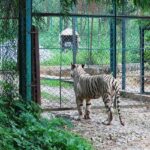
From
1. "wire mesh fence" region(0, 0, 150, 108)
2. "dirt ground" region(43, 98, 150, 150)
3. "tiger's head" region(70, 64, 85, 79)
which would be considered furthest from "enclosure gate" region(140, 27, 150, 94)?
"tiger's head" region(70, 64, 85, 79)

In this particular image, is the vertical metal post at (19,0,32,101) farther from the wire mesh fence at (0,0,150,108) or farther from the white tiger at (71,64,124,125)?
the white tiger at (71,64,124,125)

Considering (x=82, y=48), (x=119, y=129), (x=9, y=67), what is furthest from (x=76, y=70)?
(x=9, y=67)

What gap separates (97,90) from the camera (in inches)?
308

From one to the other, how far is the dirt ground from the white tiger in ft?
0.66

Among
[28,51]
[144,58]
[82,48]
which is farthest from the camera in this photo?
[144,58]

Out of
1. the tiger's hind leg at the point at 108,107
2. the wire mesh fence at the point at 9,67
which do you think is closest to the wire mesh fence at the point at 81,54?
the tiger's hind leg at the point at 108,107

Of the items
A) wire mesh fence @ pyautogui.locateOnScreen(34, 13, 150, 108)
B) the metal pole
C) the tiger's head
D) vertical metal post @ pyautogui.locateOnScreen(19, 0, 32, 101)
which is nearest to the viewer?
vertical metal post @ pyautogui.locateOnScreen(19, 0, 32, 101)

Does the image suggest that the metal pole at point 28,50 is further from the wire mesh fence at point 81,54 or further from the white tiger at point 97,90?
the wire mesh fence at point 81,54

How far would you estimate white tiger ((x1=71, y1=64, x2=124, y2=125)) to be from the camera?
301 inches

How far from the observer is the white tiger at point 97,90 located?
764cm

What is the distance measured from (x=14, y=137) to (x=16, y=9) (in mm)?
1245

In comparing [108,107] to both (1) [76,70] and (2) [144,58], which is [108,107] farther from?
(2) [144,58]

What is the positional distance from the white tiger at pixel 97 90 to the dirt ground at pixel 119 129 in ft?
0.66

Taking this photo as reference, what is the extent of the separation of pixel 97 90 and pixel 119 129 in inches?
40.6
